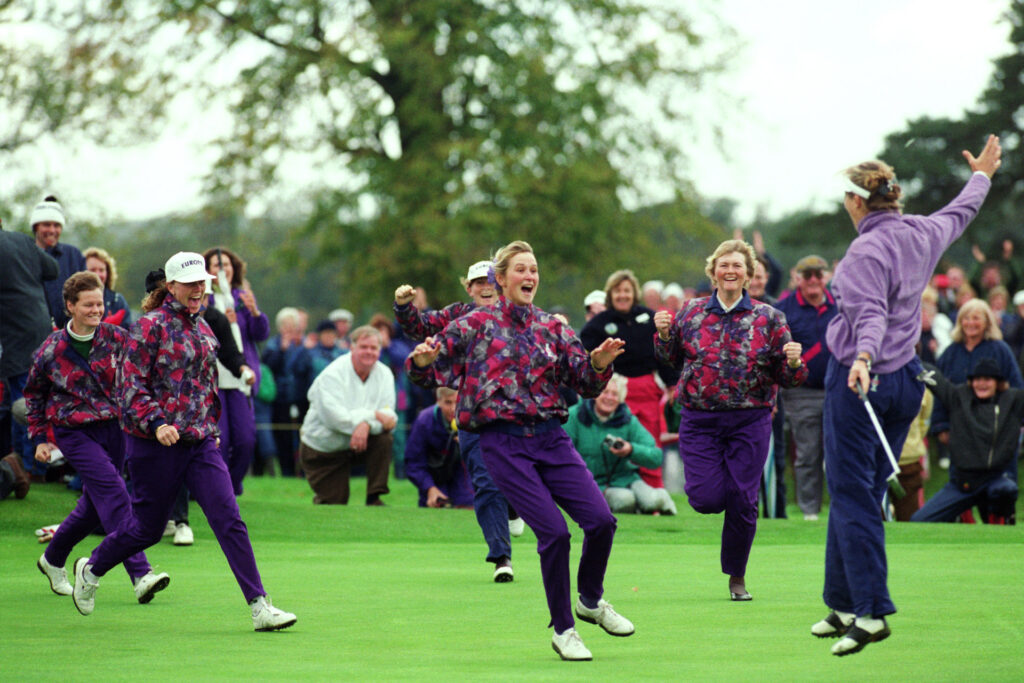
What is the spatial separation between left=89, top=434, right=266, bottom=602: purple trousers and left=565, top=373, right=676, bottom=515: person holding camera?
6.09m

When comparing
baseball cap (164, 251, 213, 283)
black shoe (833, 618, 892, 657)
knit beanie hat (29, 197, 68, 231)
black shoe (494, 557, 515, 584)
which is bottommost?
black shoe (494, 557, 515, 584)

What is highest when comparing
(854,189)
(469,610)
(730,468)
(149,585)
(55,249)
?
(854,189)

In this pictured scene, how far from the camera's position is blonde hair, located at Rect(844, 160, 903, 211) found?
23.3 ft

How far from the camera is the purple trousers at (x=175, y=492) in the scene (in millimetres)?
8375

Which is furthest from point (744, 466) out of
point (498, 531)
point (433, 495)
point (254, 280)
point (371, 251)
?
point (254, 280)

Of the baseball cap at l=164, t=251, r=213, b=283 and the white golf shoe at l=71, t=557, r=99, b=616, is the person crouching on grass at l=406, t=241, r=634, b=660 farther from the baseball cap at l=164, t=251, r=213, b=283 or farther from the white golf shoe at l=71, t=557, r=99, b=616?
the white golf shoe at l=71, t=557, r=99, b=616

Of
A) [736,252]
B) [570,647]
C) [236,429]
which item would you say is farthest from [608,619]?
[236,429]

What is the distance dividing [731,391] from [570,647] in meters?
2.81

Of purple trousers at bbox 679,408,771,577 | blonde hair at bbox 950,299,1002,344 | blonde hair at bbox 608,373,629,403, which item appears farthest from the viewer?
blonde hair at bbox 950,299,1002,344

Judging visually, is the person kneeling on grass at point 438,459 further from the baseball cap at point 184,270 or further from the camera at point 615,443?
the baseball cap at point 184,270

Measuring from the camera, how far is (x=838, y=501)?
6996 mm

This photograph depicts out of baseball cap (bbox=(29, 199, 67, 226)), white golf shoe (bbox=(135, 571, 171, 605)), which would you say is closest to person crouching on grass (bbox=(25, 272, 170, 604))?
white golf shoe (bbox=(135, 571, 171, 605))

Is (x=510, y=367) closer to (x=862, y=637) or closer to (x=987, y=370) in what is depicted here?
(x=862, y=637)

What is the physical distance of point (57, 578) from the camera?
10.0m
